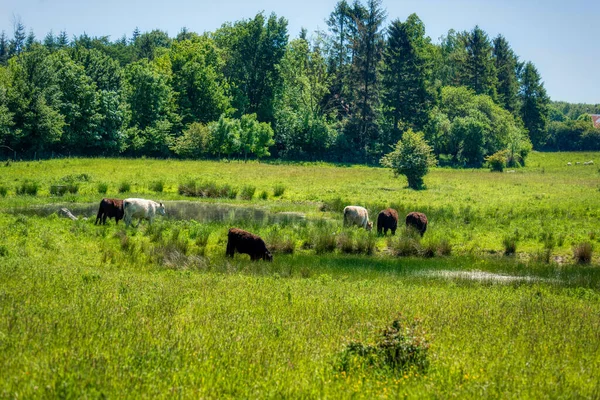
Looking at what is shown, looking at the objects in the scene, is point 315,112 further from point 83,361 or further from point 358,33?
point 83,361

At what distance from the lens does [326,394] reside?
6562 mm

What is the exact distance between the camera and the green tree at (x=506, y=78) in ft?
360

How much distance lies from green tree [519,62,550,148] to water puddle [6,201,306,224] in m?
97.2

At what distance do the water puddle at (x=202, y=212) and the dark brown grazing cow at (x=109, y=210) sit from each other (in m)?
1.68

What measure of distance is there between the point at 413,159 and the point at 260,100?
1706 inches

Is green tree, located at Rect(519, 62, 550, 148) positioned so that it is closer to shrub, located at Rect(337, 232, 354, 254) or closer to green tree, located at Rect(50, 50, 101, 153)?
green tree, located at Rect(50, 50, 101, 153)

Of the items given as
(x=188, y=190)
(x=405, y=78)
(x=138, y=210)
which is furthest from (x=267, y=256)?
(x=405, y=78)

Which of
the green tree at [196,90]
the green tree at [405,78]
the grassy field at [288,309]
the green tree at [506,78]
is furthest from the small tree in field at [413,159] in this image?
the green tree at [506,78]

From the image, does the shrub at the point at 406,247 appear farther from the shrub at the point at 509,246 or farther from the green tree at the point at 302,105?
the green tree at the point at 302,105

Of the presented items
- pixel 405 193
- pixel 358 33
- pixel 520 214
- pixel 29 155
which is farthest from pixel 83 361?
pixel 358 33

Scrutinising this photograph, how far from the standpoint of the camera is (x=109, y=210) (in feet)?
78.4

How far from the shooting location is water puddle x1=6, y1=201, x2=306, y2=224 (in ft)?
86.4

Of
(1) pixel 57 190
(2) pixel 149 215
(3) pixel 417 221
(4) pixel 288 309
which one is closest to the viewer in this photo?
(4) pixel 288 309

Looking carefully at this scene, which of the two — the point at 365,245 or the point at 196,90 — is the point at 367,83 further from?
the point at 365,245
